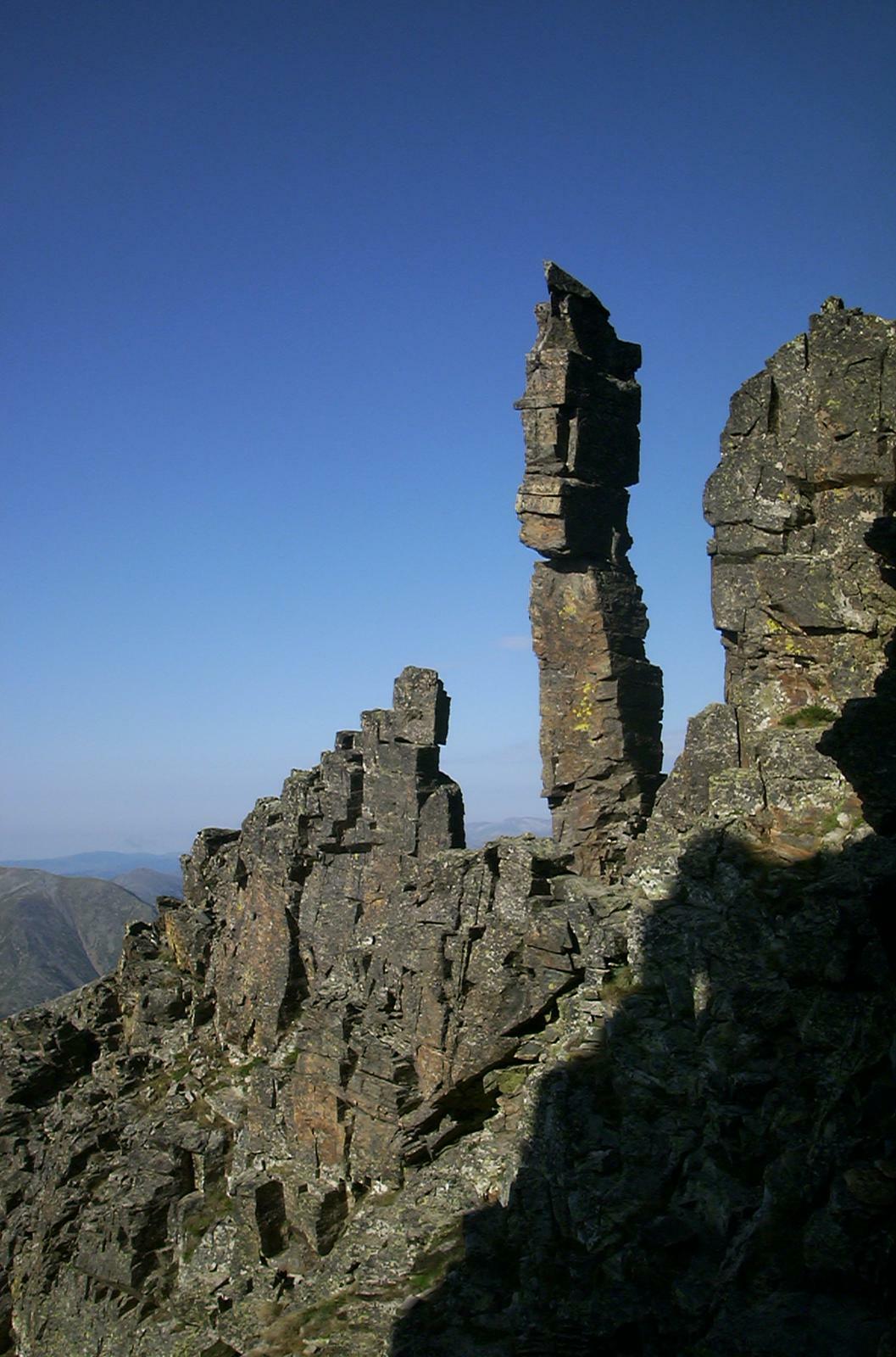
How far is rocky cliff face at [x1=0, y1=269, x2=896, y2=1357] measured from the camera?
21.2m

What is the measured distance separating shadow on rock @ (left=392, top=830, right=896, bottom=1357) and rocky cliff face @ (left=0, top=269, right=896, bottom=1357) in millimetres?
79

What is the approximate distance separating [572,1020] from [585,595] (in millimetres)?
15244

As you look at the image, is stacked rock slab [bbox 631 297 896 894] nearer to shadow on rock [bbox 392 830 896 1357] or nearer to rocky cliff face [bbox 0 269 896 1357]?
rocky cliff face [bbox 0 269 896 1357]

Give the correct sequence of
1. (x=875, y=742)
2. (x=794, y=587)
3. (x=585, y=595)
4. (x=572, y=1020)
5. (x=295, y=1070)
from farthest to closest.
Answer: (x=295, y=1070) < (x=585, y=595) < (x=794, y=587) < (x=572, y=1020) < (x=875, y=742)

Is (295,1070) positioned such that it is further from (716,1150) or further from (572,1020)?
(716,1150)

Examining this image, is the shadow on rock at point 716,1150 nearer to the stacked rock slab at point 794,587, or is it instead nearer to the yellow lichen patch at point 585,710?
the stacked rock slab at point 794,587

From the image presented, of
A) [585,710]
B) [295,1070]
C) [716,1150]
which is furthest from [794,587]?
[295,1070]

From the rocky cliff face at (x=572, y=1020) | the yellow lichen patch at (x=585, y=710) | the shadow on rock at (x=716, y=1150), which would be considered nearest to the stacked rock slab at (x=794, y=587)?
the rocky cliff face at (x=572, y=1020)

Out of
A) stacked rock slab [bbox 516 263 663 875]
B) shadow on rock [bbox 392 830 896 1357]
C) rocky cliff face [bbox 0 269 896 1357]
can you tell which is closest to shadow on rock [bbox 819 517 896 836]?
rocky cliff face [bbox 0 269 896 1357]

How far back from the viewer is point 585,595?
131ft

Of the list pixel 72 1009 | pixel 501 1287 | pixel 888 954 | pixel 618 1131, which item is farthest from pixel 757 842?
pixel 72 1009

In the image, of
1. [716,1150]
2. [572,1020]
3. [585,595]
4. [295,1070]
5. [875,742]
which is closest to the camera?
[875,742]

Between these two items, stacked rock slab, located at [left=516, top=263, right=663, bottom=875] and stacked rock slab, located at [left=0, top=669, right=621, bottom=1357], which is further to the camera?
stacked rock slab, located at [left=516, top=263, right=663, bottom=875]

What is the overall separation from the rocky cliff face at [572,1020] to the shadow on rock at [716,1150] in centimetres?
8
